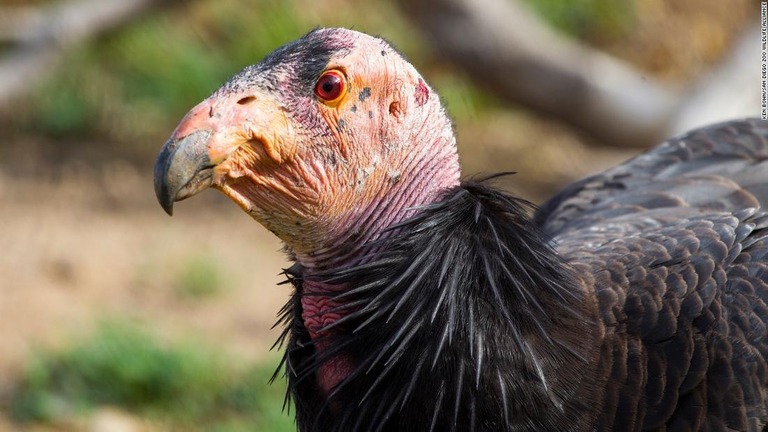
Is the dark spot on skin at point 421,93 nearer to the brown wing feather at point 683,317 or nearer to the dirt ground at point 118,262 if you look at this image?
the brown wing feather at point 683,317

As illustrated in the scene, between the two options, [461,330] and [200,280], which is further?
[200,280]

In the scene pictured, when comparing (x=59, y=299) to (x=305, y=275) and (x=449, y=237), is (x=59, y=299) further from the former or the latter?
(x=449, y=237)

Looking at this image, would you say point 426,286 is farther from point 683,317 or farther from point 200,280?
point 200,280

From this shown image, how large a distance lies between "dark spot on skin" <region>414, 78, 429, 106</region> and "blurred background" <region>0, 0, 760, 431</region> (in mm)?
2849

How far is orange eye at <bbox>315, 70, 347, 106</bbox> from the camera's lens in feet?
9.77

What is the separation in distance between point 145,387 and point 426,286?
335 centimetres

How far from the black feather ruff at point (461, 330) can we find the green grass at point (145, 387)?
275 cm

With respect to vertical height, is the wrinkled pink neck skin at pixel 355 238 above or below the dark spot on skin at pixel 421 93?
below

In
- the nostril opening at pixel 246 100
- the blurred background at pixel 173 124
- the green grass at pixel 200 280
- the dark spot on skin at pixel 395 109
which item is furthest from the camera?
the green grass at pixel 200 280

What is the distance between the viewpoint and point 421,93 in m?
3.16

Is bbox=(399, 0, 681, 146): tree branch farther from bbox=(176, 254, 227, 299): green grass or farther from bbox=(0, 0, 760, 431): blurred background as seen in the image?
bbox=(176, 254, 227, 299): green grass

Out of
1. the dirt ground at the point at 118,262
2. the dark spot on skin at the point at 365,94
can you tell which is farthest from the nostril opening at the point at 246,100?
the dirt ground at the point at 118,262

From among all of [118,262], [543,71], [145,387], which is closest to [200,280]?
[118,262]

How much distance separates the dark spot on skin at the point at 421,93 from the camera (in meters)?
3.15
